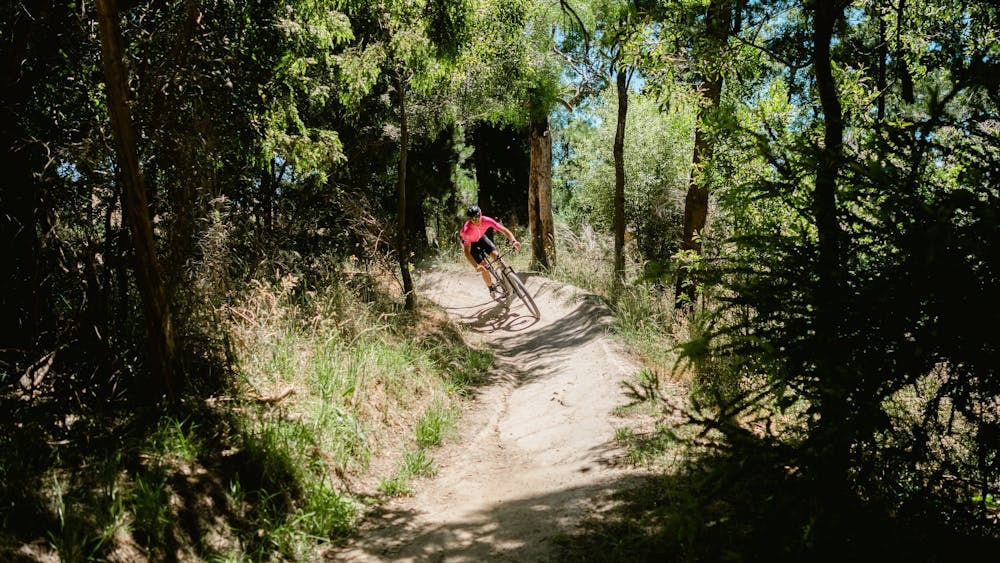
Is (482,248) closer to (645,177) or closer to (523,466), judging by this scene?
(645,177)

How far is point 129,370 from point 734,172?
19.5ft

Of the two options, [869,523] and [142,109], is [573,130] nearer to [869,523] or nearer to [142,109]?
[142,109]

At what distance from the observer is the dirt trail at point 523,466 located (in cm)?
443

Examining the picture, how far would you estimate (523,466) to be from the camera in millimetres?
6031

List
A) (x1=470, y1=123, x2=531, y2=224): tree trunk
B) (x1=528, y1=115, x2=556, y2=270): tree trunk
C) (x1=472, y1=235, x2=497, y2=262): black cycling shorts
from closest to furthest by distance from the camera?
(x1=472, y1=235, x2=497, y2=262): black cycling shorts → (x1=528, y1=115, x2=556, y2=270): tree trunk → (x1=470, y1=123, x2=531, y2=224): tree trunk

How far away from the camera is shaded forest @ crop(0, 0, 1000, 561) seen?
2.79 m

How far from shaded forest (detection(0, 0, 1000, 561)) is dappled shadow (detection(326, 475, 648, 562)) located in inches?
9.3

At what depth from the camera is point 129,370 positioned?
4.98 metres

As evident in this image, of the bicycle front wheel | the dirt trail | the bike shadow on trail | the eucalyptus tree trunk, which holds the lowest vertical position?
the dirt trail

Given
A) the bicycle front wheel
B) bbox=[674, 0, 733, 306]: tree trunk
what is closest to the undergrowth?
bbox=[674, 0, 733, 306]: tree trunk

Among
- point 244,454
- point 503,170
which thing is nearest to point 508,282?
point 244,454

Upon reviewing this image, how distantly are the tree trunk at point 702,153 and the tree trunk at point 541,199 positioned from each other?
7943 mm

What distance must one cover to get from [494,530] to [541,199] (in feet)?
47.2

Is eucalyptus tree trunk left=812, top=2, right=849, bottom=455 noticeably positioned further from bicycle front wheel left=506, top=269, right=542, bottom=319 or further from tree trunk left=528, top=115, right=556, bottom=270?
tree trunk left=528, top=115, right=556, bottom=270
